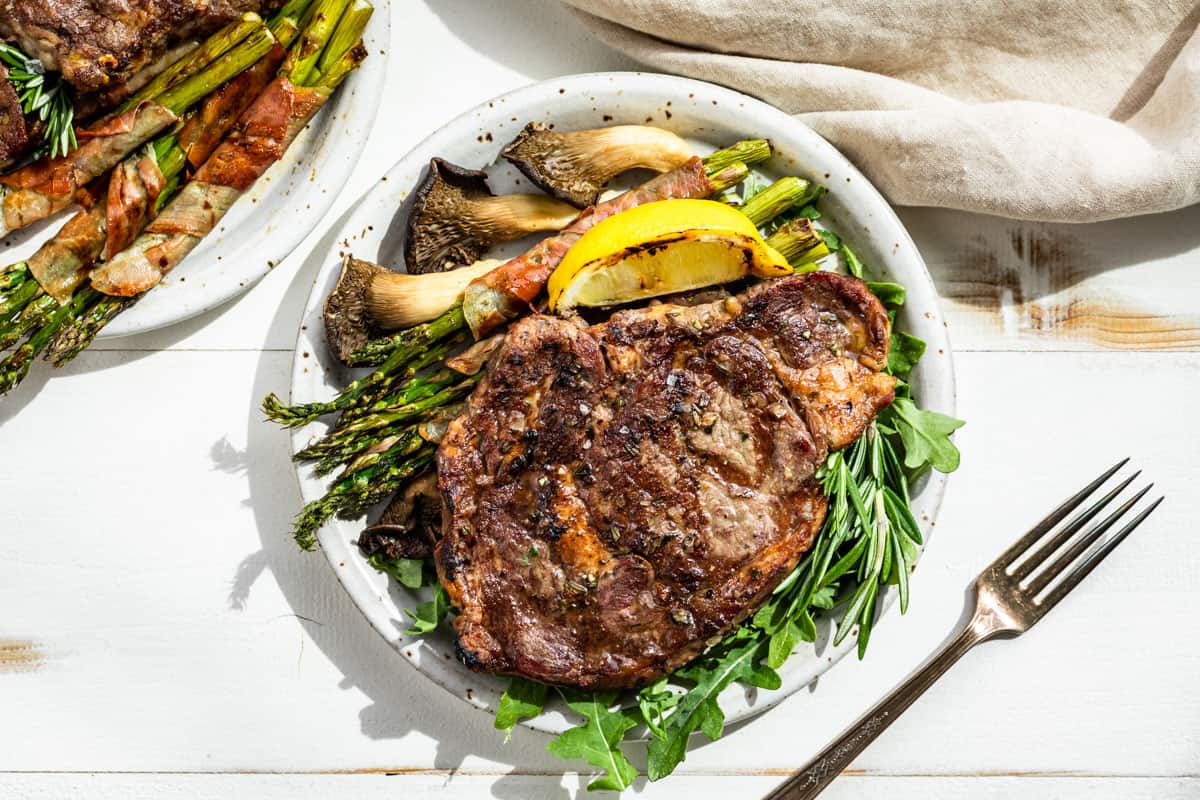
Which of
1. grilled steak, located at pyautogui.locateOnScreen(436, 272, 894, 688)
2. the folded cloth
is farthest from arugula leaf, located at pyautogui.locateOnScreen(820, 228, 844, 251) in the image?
grilled steak, located at pyautogui.locateOnScreen(436, 272, 894, 688)

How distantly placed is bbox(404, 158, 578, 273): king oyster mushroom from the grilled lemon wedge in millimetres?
392

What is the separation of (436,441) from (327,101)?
164cm

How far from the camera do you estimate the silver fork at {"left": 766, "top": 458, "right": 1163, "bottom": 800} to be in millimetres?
4215

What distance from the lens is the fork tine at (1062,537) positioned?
4316 millimetres

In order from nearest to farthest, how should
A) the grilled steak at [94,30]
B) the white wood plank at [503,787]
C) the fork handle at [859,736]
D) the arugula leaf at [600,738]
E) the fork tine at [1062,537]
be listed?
the arugula leaf at [600,738], the grilled steak at [94,30], the fork handle at [859,736], the fork tine at [1062,537], the white wood plank at [503,787]

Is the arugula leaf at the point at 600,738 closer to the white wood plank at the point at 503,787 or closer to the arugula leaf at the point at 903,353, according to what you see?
the white wood plank at the point at 503,787

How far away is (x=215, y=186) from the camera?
4.22m

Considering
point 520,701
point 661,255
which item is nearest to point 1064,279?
point 661,255

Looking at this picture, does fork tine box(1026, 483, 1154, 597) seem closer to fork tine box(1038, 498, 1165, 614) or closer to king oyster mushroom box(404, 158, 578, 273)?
fork tine box(1038, 498, 1165, 614)

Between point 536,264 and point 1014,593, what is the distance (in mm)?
2612

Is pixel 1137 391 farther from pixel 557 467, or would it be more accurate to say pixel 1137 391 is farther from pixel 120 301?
pixel 120 301

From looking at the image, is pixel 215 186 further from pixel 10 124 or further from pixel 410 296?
pixel 410 296

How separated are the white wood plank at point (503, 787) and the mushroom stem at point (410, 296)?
2131mm

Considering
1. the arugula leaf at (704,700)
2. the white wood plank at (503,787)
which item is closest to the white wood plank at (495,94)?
the arugula leaf at (704,700)
